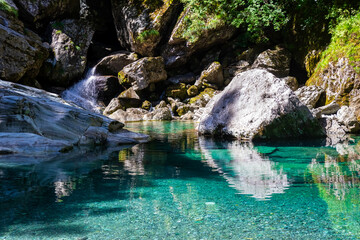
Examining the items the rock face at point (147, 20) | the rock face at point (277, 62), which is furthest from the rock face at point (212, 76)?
the rock face at point (147, 20)

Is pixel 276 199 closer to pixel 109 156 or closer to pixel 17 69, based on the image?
pixel 109 156

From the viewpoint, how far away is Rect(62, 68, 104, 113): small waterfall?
20.7 m

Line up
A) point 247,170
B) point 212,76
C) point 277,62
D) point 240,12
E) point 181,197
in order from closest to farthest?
point 181,197, point 247,170, point 240,12, point 277,62, point 212,76

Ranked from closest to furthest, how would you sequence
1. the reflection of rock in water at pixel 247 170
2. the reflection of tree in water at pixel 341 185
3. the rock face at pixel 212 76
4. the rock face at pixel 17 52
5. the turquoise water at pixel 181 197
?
the turquoise water at pixel 181 197
the reflection of tree in water at pixel 341 185
the reflection of rock in water at pixel 247 170
the rock face at pixel 17 52
the rock face at pixel 212 76

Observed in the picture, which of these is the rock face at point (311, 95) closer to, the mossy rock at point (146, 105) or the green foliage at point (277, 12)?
the green foliage at point (277, 12)

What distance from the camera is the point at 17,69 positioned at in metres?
16.3

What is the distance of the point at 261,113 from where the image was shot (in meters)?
7.97

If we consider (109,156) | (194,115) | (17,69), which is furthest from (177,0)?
(109,156)

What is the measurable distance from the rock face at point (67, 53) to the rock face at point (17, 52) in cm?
203

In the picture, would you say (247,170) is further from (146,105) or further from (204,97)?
(146,105)

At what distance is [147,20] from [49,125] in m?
16.8

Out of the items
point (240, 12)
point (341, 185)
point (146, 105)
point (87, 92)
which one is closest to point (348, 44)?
point (240, 12)

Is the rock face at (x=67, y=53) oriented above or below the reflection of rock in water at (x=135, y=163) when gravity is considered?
above

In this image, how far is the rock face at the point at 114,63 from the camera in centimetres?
2198
